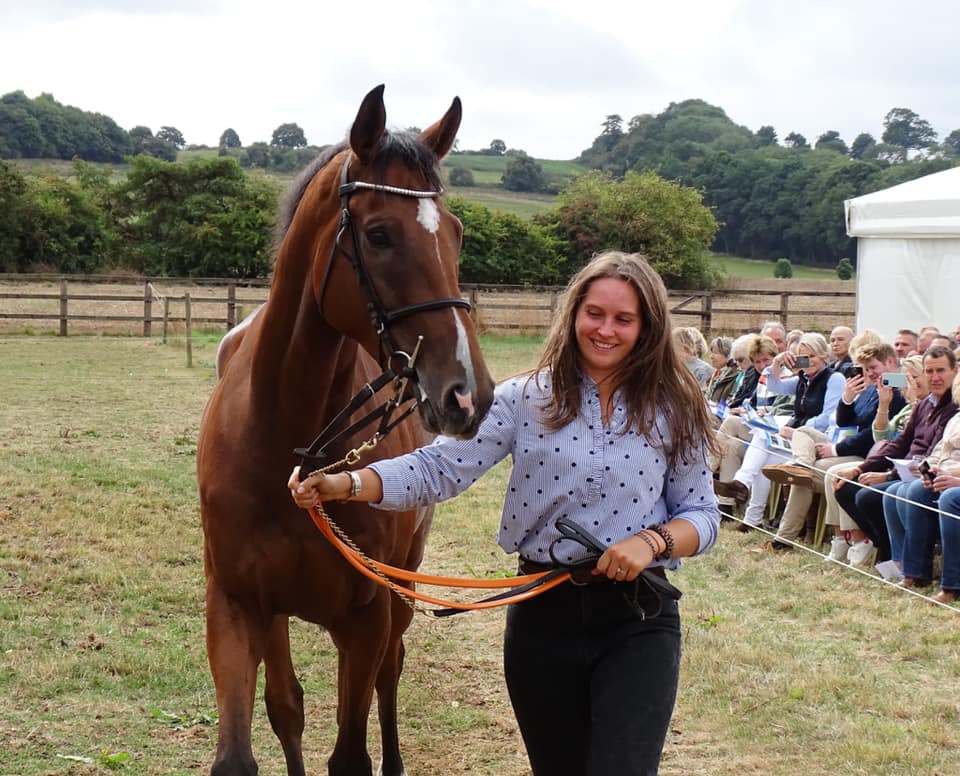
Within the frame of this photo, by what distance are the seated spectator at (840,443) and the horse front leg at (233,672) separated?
5.21 metres

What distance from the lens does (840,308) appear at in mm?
29141

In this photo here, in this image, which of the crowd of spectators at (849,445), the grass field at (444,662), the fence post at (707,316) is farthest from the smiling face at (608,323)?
the fence post at (707,316)

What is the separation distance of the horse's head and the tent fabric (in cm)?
1005

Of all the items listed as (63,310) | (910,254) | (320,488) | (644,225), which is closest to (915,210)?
(910,254)

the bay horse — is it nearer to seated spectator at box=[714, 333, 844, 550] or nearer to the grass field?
the grass field

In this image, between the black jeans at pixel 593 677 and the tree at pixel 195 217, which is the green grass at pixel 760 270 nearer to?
the tree at pixel 195 217

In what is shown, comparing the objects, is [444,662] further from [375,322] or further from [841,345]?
[841,345]

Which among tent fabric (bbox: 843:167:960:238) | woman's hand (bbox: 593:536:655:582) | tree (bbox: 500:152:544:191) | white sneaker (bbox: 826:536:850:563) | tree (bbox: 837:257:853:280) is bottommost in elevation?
white sneaker (bbox: 826:536:850:563)

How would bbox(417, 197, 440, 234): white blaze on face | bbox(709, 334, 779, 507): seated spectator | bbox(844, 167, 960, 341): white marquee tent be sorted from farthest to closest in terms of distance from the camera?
bbox(844, 167, 960, 341): white marquee tent
bbox(709, 334, 779, 507): seated spectator
bbox(417, 197, 440, 234): white blaze on face

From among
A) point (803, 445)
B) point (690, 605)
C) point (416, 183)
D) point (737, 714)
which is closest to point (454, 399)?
point (416, 183)

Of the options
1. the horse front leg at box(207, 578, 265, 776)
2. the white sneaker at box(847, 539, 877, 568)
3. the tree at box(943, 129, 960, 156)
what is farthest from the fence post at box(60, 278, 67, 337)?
the tree at box(943, 129, 960, 156)

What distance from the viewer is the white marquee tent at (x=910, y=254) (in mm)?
11672

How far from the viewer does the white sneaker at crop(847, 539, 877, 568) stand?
282 inches

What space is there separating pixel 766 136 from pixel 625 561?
105 m
